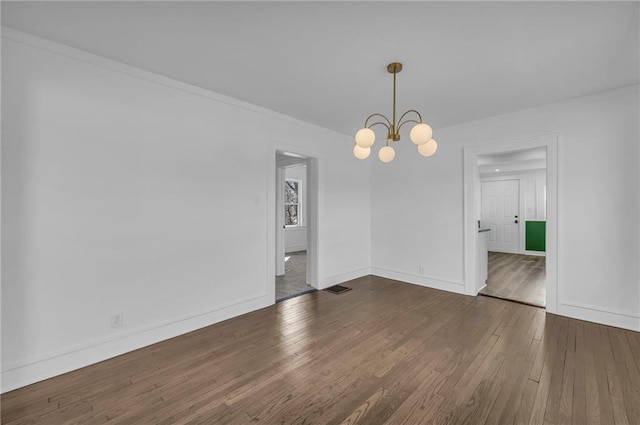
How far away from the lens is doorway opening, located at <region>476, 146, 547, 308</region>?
6.71 m

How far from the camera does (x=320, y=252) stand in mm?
4457

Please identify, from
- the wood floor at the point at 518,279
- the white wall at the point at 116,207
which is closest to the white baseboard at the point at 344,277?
the white wall at the point at 116,207

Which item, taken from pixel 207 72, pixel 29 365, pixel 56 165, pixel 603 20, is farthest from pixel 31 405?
pixel 603 20

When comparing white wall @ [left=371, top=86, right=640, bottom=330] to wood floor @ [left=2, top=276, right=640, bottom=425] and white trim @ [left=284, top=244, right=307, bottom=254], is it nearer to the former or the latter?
wood floor @ [left=2, top=276, right=640, bottom=425]

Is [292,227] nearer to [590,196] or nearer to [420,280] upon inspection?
[420,280]

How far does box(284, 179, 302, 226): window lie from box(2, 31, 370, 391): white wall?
476 cm

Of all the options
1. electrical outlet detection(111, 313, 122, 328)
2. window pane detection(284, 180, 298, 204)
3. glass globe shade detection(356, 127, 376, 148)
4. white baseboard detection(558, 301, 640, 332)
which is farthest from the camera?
window pane detection(284, 180, 298, 204)

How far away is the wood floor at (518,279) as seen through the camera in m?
4.06

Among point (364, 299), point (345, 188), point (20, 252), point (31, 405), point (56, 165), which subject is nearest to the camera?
point (31, 405)

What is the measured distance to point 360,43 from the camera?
7.20 ft

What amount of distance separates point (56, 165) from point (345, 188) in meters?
3.71

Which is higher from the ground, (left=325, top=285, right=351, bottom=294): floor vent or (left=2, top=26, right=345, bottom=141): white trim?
(left=2, top=26, right=345, bottom=141): white trim

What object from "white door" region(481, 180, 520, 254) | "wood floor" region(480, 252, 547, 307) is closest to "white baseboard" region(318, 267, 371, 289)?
"wood floor" region(480, 252, 547, 307)

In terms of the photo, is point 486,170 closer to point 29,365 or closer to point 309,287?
point 309,287
